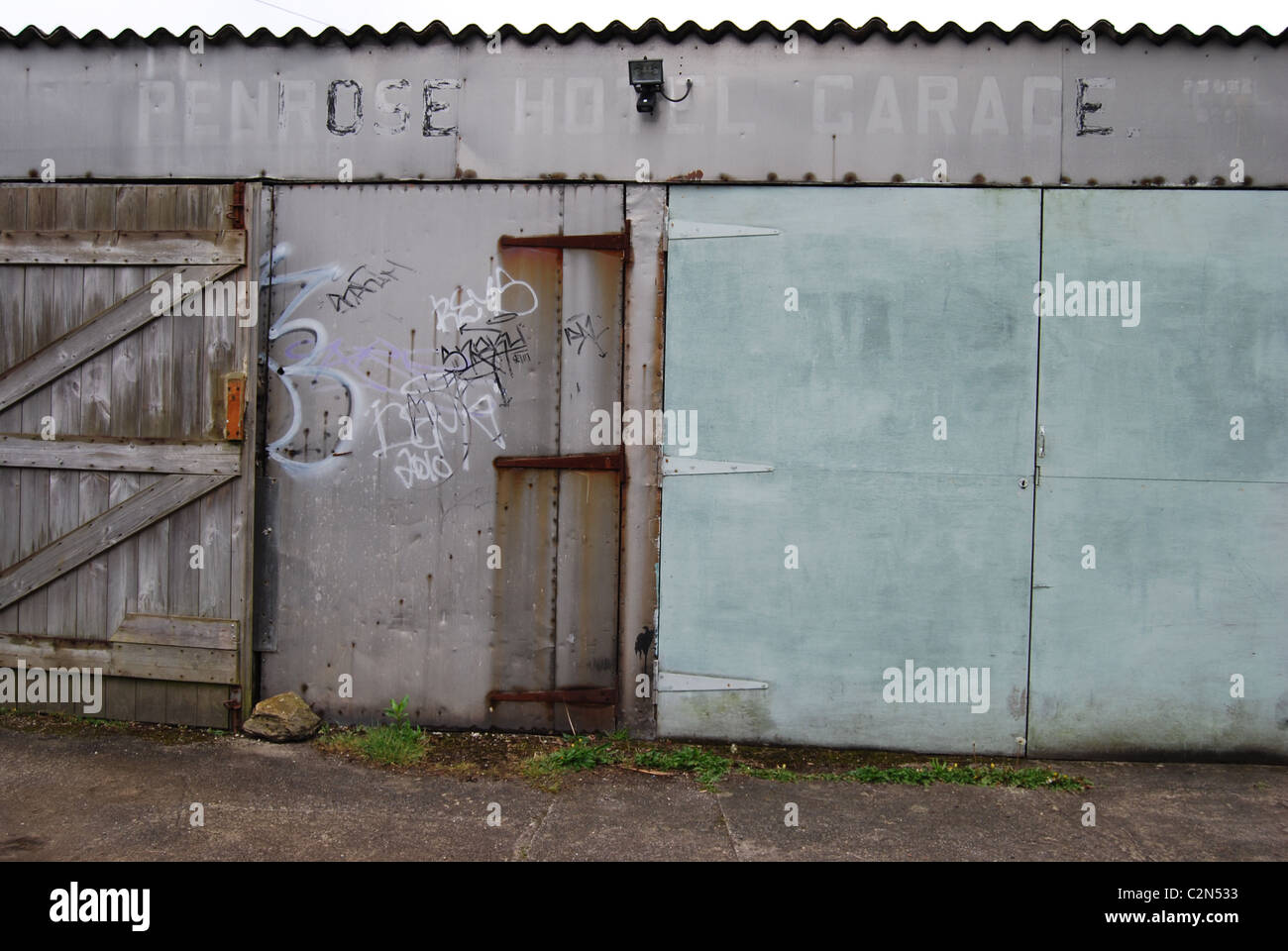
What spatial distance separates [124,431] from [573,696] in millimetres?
2942

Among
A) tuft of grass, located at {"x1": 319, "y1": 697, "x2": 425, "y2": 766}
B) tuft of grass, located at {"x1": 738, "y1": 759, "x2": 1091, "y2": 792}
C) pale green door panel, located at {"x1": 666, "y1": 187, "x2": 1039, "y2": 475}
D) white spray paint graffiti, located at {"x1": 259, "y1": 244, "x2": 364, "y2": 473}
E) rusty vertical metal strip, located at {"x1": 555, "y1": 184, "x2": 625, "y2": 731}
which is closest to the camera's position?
tuft of grass, located at {"x1": 738, "y1": 759, "x2": 1091, "y2": 792}

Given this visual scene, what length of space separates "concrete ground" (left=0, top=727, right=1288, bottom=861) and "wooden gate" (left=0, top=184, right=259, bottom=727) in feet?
1.81

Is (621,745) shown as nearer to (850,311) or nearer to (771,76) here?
(850,311)

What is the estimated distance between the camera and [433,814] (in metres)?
4.17

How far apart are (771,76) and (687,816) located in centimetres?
381

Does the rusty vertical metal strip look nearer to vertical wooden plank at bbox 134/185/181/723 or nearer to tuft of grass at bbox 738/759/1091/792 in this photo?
tuft of grass at bbox 738/759/1091/792

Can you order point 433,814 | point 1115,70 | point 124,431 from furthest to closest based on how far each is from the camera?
point 124,431, point 1115,70, point 433,814

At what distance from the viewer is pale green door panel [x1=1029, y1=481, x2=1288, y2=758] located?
4.86 metres

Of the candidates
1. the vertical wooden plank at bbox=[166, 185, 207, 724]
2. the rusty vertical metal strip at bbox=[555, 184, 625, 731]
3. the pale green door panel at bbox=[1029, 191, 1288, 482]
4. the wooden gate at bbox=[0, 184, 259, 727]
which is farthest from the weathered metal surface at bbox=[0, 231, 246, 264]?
the pale green door panel at bbox=[1029, 191, 1288, 482]

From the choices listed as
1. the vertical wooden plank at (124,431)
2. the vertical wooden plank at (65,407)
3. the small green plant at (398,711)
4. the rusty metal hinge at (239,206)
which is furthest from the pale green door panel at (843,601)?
the vertical wooden plank at (65,407)

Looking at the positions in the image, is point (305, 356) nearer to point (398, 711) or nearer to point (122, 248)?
point (122, 248)

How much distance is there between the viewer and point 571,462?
4.97m

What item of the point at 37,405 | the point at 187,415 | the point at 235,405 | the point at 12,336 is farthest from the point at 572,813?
the point at 12,336

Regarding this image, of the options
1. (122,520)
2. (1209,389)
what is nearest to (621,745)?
(122,520)
